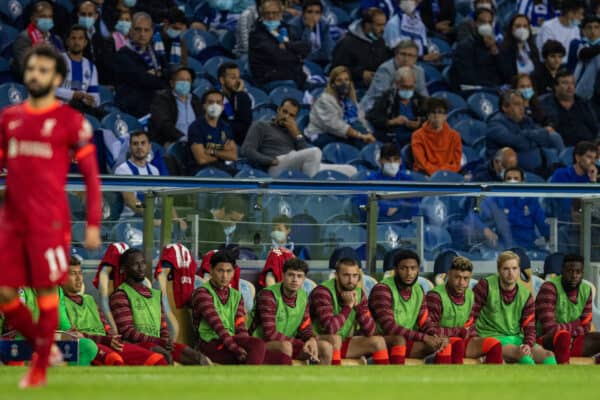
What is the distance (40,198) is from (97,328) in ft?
13.7

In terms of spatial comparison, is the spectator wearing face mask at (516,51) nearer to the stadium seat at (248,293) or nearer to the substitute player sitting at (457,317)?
the substitute player sitting at (457,317)

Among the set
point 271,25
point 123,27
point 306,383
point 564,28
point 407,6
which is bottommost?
point 306,383

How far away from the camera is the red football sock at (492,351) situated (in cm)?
1220

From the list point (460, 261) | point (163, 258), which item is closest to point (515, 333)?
point (460, 261)

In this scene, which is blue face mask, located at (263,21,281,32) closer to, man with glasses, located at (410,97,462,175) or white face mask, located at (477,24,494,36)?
man with glasses, located at (410,97,462,175)

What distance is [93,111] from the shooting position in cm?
1523

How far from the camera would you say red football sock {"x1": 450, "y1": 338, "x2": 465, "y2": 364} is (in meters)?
12.2

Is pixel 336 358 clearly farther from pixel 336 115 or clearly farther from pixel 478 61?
pixel 478 61

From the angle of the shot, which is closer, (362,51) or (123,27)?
(123,27)

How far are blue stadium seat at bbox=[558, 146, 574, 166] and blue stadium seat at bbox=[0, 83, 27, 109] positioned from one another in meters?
6.47

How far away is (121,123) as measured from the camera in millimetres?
14984

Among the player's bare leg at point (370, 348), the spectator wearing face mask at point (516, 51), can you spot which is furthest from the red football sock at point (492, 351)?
the spectator wearing face mask at point (516, 51)

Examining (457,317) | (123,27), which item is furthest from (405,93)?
(457,317)

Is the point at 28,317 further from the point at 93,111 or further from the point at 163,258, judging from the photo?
the point at 93,111
